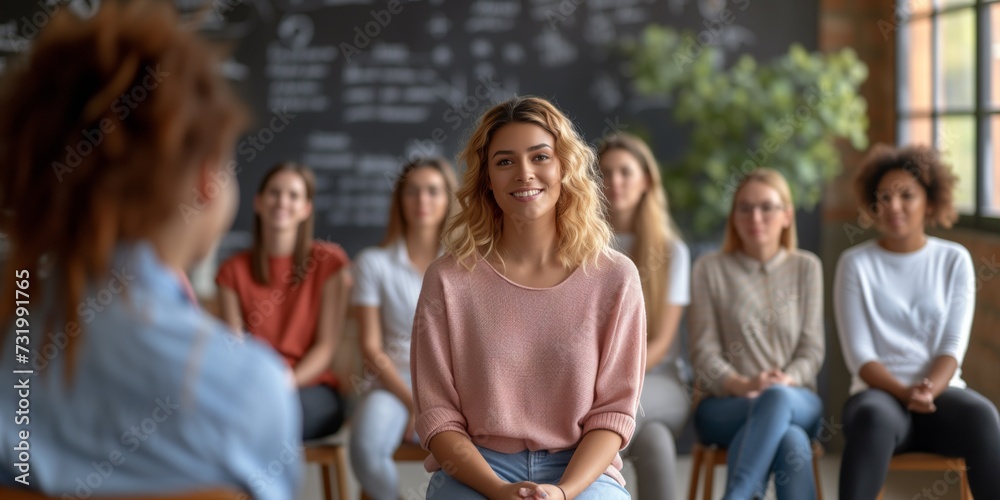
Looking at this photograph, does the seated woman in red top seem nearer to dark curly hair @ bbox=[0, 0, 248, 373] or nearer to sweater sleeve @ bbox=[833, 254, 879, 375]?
sweater sleeve @ bbox=[833, 254, 879, 375]

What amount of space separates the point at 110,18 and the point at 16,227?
24 cm

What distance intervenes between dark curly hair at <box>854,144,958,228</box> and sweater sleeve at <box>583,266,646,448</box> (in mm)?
1475

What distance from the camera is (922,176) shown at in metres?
3.24

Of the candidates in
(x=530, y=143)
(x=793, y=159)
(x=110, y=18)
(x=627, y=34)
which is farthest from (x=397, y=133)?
(x=110, y=18)

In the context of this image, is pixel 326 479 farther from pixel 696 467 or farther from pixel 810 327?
pixel 810 327

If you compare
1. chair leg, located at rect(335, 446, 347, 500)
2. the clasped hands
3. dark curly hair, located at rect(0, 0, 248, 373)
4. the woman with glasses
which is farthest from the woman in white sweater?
dark curly hair, located at rect(0, 0, 248, 373)

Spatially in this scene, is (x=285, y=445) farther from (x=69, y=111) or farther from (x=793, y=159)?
(x=793, y=159)

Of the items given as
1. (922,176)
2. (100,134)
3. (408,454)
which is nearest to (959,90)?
(922,176)

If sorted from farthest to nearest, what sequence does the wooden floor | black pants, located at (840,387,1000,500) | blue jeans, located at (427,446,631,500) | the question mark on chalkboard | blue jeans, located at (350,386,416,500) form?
1. the question mark on chalkboard
2. the wooden floor
3. blue jeans, located at (350,386,416,500)
4. black pants, located at (840,387,1000,500)
5. blue jeans, located at (427,446,631,500)

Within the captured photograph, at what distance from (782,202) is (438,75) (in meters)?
1.87

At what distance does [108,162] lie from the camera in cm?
100

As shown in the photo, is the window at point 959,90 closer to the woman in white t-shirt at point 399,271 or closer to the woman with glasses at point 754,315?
the woman with glasses at point 754,315

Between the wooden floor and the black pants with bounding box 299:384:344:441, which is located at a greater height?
the black pants with bounding box 299:384:344:441

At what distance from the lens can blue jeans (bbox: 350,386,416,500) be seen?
3.11 meters
